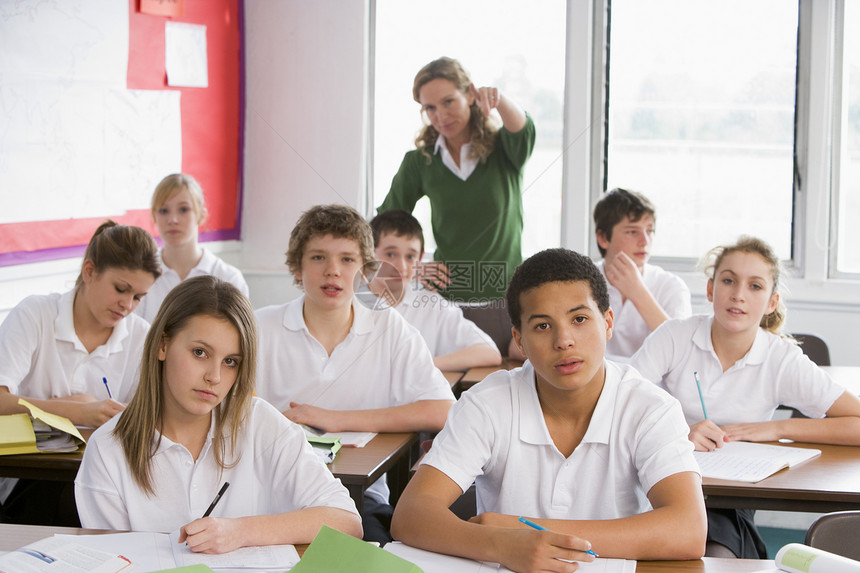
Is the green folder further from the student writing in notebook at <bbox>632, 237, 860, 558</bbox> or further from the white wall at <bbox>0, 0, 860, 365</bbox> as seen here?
the white wall at <bbox>0, 0, 860, 365</bbox>

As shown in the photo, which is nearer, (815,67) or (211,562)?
(211,562)

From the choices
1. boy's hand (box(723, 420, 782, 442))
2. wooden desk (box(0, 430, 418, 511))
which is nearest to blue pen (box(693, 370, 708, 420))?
boy's hand (box(723, 420, 782, 442))

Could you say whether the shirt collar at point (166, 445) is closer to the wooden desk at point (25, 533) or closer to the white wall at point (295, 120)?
the wooden desk at point (25, 533)

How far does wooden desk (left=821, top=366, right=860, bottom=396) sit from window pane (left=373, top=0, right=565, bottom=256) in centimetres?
173

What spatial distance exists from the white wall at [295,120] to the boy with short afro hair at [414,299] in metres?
1.36

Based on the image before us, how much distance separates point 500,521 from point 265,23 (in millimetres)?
3850

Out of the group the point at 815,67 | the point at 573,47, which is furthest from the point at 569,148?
Answer: the point at 815,67

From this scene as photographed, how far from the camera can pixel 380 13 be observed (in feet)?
15.0

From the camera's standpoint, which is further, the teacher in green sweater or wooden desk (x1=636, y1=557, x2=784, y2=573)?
the teacher in green sweater

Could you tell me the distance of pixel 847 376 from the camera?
9.99 ft

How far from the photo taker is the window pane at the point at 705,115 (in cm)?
422

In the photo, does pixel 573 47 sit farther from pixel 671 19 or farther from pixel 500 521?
pixel 500 521

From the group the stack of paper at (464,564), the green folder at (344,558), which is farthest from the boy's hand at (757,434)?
the green folder at (344,558)

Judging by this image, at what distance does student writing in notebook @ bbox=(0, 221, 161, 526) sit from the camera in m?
2.40
